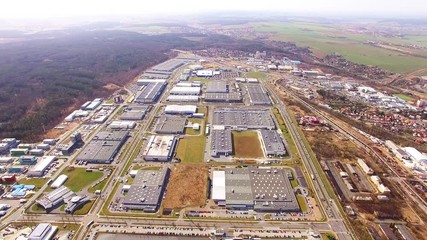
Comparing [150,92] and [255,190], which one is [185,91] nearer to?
[150,92]

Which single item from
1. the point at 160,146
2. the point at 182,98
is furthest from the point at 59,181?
the point at 182,98

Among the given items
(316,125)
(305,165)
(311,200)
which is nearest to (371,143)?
(316,125)

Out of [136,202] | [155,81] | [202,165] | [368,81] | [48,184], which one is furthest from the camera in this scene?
[368,81]

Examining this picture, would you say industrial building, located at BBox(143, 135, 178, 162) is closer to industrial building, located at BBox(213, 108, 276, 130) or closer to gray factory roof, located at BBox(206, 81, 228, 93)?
industrial building, located at BBox(213, 108, 276, 130)

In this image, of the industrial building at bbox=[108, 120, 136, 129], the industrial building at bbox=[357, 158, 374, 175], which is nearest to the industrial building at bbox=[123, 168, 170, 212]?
the industrial building at bbox=[108, 120, 136, 129]

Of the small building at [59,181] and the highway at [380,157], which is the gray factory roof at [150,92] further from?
the highway at [380,157]

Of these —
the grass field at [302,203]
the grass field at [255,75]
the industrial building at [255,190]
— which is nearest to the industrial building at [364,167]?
the industrial building at [255,190]

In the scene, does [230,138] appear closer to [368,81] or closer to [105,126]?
[105,126]
